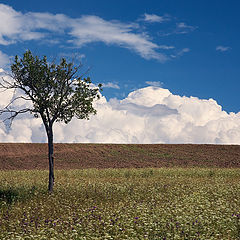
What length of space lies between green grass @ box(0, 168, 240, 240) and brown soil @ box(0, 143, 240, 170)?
2427 cm

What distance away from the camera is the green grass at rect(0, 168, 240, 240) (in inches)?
454

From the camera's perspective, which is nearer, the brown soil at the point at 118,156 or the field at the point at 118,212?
the field at the point at 118,212

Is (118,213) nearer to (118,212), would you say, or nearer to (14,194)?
(118,212)

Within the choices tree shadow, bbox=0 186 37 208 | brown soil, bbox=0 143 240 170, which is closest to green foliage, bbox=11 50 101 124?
tree shadow, bbox=0 186 37 208

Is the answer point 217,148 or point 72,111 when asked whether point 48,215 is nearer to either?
point 72,111

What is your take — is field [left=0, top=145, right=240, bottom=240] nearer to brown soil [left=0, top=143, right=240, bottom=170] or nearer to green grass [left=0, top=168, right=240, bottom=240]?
green grass [left=0, top=168, right=240, bottom=240]

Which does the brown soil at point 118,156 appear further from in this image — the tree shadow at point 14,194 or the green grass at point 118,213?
the green grass at point 118,213

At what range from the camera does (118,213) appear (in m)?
14.3

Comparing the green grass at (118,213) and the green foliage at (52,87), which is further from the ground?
the green foliage at (52,87)

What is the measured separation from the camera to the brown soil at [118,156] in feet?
161

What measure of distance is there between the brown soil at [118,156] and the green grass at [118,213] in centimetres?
2427

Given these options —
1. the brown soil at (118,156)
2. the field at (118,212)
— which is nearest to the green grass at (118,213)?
the field at (118,212)

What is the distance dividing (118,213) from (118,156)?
41.0m

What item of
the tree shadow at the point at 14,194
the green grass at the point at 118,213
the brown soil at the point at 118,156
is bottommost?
the tree shadow at the point at 14,194
